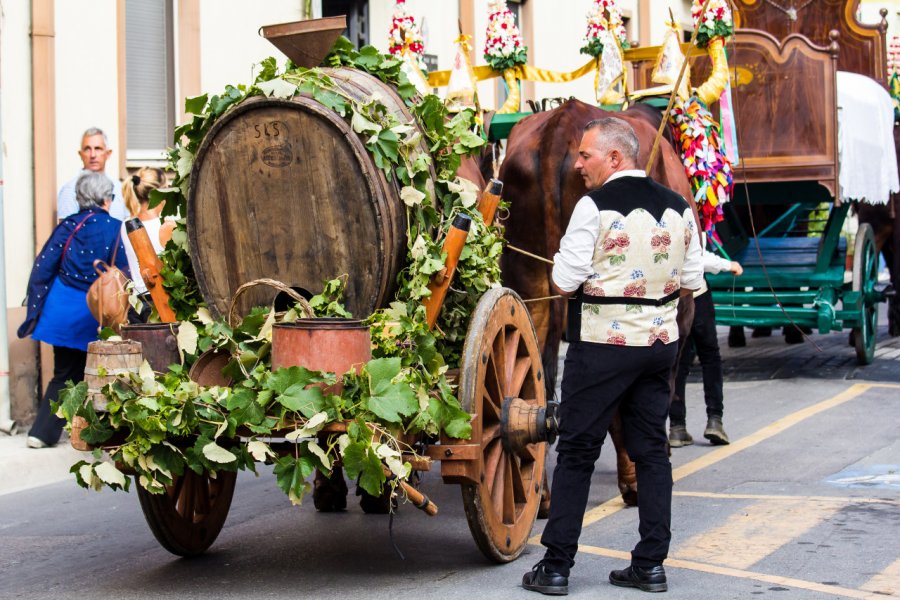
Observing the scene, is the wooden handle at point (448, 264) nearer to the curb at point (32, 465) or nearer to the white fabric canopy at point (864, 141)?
the curb at point (32, 465)

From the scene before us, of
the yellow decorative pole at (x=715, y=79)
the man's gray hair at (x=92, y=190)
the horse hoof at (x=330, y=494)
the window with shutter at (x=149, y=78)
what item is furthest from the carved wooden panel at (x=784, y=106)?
the horse hoof at (x=330, y=494)

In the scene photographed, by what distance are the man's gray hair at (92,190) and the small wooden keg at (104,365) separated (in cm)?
418

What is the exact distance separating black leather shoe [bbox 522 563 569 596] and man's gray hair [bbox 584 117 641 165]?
1656mm

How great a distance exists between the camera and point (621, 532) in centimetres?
633

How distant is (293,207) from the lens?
18.2 feet

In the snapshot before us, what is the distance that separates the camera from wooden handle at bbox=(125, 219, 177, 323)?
18.8ft

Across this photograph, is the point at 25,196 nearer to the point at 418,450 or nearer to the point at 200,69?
the point at 200,69

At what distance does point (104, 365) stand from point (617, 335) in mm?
1951

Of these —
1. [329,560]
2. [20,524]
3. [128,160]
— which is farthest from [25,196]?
[329,560]

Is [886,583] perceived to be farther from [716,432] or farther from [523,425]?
[716,432]

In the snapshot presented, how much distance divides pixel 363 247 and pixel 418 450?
87cm

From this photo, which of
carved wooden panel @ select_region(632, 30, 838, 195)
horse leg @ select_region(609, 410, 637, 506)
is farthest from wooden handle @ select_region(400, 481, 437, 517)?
carved wooden panel @ select_region(632, 30, 838, 195)

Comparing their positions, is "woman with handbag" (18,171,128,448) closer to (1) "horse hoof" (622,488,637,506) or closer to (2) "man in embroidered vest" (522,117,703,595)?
(1) "horse hoof" (622,488,637,506)

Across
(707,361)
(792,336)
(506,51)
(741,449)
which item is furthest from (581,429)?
(792,336)
